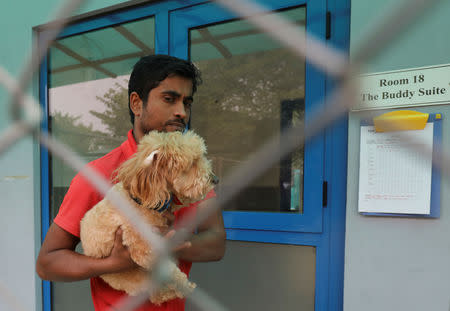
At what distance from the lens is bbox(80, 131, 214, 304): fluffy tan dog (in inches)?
30.8

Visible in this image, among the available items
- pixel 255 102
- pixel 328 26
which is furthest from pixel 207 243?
pixel 328 26

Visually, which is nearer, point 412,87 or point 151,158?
point 151,158

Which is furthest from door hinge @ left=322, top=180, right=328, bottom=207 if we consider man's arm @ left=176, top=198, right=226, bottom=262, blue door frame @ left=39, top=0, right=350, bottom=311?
man's arm @ left=176, top=198, right=226, bottom=262

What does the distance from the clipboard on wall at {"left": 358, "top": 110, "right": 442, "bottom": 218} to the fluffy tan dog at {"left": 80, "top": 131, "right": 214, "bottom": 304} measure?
0.94 m

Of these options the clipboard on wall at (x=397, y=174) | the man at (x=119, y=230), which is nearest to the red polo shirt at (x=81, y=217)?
the man at (x=119, y=230)

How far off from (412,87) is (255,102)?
933mm

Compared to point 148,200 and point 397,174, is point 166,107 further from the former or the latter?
point 397,174

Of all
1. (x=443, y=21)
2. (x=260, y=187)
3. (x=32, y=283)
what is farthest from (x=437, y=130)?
(x=32, y=283)

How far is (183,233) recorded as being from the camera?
61 centimetres

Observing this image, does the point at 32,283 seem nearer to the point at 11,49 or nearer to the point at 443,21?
the point at 11,49

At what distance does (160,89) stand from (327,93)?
107 centimetres

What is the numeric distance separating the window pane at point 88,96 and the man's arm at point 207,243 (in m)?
1.51

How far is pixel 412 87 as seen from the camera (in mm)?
1240

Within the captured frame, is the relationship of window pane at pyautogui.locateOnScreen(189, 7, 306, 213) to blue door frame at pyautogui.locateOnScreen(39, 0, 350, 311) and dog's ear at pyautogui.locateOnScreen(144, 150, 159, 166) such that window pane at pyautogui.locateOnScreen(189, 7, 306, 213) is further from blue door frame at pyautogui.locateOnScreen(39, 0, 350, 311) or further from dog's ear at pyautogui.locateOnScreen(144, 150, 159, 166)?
dog's ear at pyautogui.locateOnScreen(144, 150, 159, 166)
